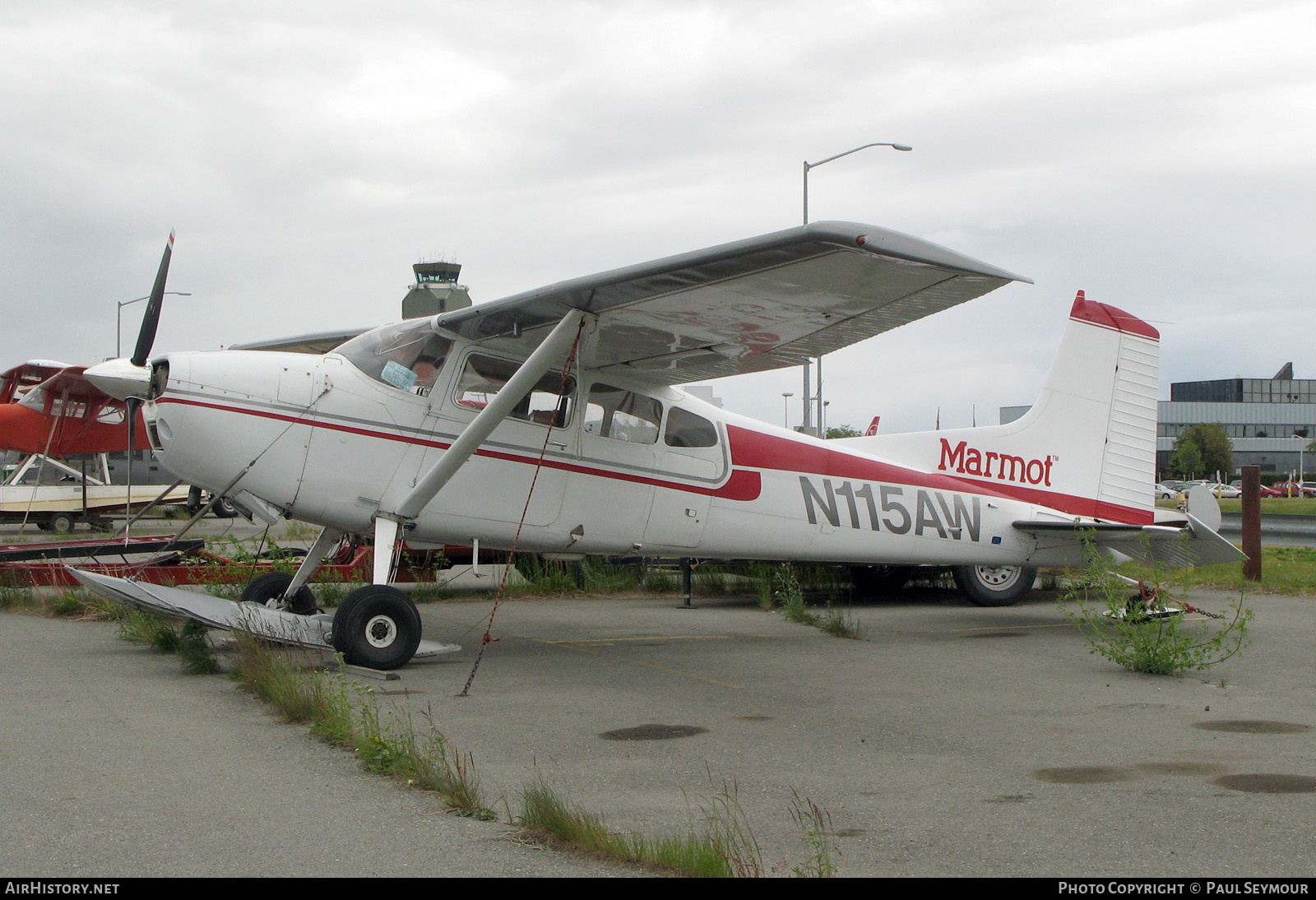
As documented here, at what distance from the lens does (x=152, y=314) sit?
10.1 m

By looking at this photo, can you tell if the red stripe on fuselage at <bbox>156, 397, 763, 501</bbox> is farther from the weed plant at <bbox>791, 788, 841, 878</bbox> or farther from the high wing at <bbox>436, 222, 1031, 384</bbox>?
the weed plant at <bbox>791, 788, 841, 878</bbox>

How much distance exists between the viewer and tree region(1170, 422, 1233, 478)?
81812 mm

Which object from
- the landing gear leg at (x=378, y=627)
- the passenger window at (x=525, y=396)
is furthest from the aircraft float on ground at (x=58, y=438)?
the landing gear leg at (x=378, y=627)

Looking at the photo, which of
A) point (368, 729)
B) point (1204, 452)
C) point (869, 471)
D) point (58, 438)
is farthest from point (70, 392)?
point (1204, 452)

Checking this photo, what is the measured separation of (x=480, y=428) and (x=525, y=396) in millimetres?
801

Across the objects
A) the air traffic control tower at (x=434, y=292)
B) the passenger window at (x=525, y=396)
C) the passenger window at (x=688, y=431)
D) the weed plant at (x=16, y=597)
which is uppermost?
the air traffic control tower at (x=434, y=292)

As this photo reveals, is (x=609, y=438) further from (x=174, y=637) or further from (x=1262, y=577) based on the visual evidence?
(x=1262, y=577)

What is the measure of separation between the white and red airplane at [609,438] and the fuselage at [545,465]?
0.02 meters

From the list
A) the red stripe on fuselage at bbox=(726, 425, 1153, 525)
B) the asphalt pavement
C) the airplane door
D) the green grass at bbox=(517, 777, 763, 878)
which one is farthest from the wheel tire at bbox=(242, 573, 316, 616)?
the green grass at bbox=(517, 777, 763, 878)

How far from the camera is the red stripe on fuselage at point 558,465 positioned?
27.1 ft

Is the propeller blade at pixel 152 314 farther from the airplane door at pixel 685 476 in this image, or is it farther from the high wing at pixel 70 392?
the high wing at pixel 70 392

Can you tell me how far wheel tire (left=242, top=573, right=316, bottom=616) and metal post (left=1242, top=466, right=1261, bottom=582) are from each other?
12.6 metres

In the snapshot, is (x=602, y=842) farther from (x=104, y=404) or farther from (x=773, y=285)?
(x=104, y=404)

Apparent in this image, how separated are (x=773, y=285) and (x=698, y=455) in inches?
112
